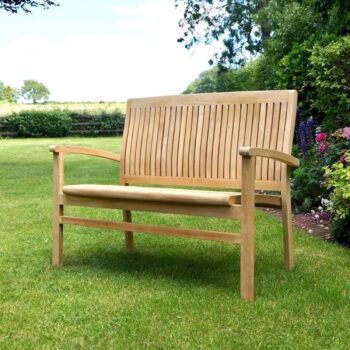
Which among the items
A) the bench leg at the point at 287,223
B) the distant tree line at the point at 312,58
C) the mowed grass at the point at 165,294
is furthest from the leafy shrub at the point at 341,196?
the distant tree line at the point at 312,58

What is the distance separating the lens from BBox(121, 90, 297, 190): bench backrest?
3428mm

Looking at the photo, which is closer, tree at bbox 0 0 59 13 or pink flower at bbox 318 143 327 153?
pink flower at bbox 318 143 327 153

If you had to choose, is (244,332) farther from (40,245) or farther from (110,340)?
(40,245)

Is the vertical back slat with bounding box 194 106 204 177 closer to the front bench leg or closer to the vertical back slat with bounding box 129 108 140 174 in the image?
the vertical back slat with bounding box 129 108 140 174

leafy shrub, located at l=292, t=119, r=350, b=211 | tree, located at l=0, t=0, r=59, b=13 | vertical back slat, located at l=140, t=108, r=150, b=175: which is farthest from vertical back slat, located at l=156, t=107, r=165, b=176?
tree, located at l=0, t=0, r=59, b=13

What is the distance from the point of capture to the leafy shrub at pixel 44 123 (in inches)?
1072

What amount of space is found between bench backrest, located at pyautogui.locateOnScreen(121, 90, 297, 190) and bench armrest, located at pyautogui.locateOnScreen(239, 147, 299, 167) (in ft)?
0.54

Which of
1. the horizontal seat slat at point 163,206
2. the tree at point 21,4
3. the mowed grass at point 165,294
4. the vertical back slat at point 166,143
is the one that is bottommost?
the mowed grass at point 165,294

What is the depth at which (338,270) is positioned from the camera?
344 cm

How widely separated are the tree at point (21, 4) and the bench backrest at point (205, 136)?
10.3m

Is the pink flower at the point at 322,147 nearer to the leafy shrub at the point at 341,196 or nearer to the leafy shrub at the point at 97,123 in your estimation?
the leafy shrub at the point at 341,196

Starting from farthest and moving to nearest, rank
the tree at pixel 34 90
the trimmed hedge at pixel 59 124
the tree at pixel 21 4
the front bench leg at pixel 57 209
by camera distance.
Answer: the tree at pixel 34 90, the trimmed hedge at pixel 59 124, the tree at pixel 21 4, the front bench leg at pixel 57 209

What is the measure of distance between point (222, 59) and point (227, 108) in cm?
1972

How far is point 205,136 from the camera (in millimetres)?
3701
